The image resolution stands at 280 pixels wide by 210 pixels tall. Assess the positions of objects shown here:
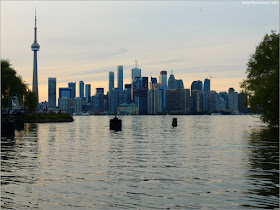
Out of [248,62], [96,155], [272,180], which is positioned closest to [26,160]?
[96,155]

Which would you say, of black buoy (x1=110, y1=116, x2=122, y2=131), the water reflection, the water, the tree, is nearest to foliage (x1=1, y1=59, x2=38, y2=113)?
black buoy (x1=110, y1=116, x2=122, y2=131)

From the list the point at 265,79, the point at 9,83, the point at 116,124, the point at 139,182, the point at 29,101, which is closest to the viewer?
the point at 139,182

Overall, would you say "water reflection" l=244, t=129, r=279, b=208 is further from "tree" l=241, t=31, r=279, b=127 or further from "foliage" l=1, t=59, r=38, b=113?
"foliage" l=1, t=59, r=38, b=113

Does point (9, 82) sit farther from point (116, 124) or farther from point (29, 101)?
point (116, 124)

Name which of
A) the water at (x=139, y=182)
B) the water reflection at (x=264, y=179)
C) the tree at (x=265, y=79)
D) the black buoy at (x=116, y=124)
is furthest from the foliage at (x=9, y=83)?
the water reflection at (x=264, y=179)

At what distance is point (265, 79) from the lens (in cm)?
6206

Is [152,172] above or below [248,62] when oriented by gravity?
below

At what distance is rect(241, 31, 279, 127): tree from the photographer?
5924 cm

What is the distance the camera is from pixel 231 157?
101 feet

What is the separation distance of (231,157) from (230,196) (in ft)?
47.6

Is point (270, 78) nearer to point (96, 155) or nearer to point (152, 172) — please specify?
point (96, 155)

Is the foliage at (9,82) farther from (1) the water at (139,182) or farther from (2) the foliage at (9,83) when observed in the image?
(1) the water at (139,182)

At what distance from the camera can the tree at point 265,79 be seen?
59.2m

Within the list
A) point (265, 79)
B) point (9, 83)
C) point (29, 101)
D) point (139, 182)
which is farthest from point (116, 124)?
point (139, 182)
